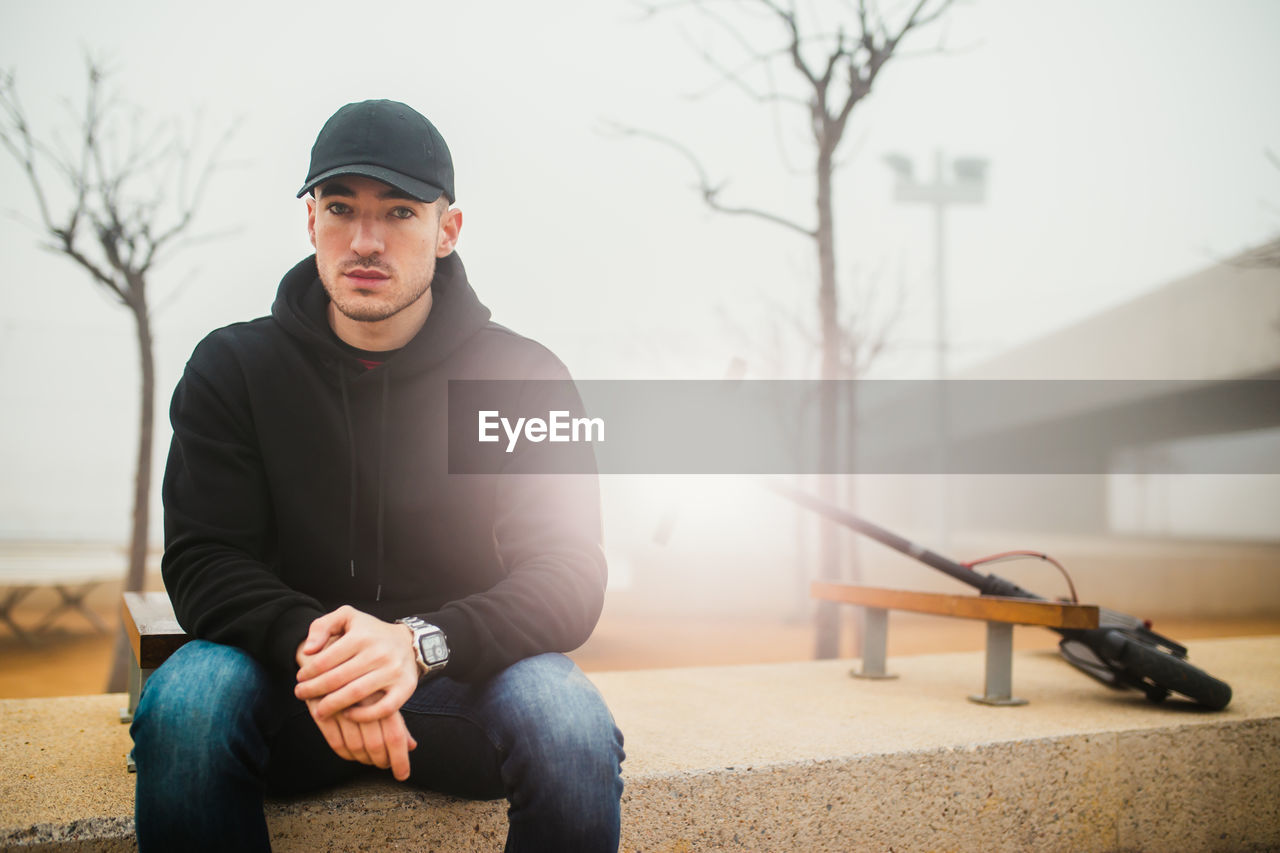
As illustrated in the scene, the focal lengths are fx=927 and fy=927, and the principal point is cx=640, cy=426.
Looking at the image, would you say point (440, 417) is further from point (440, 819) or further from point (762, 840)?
point (762, 840)

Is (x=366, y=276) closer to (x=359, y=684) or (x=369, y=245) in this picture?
(x=369, y=245)

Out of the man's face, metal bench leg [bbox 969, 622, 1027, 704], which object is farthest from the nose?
metal bench leg [bbox 969, 622, 1027, 704]

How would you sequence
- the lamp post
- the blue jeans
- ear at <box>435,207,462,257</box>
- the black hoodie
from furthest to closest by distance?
the lamp post → ear at <box>435,207,462,257</box> → the black hoodie → the blue jeans

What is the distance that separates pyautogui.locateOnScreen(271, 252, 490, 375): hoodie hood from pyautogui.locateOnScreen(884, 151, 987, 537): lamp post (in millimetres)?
13705

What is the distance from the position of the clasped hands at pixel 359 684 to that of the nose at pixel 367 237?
0.75 metres

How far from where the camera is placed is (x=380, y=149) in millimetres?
1843

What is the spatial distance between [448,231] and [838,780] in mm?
1614

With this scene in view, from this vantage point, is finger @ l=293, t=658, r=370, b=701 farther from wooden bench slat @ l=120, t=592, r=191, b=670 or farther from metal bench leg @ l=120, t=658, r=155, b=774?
metal bench leg @ l=120, t=658, r=155, b=774

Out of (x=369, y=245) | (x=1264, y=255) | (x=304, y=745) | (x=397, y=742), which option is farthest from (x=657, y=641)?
(x=397, y=742)

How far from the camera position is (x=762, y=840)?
2199 millimetres

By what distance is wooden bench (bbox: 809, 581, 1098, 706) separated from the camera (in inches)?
115

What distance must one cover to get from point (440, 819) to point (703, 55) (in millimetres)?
4652

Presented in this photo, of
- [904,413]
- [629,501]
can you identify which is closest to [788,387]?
[629,501]

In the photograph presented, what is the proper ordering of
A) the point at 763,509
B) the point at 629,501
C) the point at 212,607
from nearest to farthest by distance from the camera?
the point at 212,607
the point at 629,501
the point at 763,509
